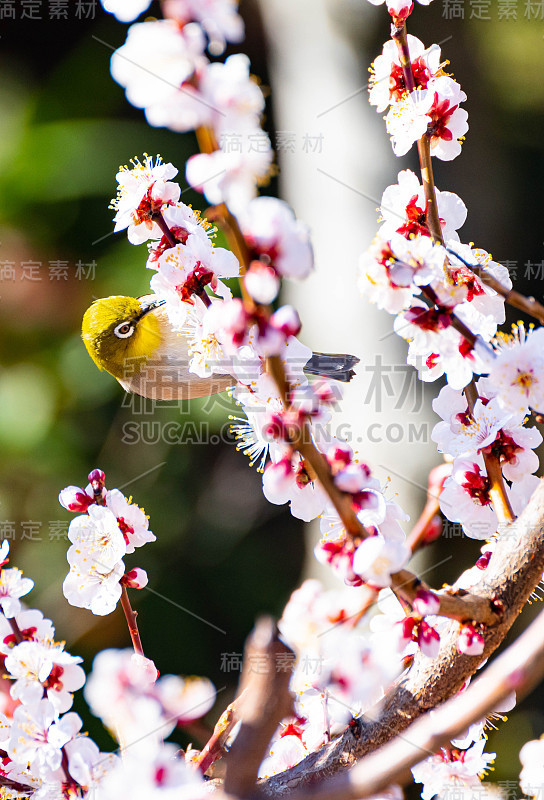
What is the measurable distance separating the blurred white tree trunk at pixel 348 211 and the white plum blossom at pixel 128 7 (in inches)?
50.6

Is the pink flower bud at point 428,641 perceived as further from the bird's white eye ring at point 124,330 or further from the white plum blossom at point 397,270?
the bird's white eye ring at point 124,330

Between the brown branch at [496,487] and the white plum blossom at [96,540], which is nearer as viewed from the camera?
the brown branch at [496,487]

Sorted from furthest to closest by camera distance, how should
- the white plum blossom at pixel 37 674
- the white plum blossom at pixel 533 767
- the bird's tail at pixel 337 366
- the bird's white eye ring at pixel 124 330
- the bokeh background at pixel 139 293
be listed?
the bokeh background at pixel 139 293
the bird's white eye ring at pixel 124 330
the bird's tail at pixel 337 366
the white plum blossom at pixel 533 767
the white plum blossom at pixel 37 674

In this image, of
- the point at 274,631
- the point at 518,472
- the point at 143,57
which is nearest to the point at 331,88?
the point at 518,472

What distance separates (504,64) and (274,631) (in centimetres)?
195

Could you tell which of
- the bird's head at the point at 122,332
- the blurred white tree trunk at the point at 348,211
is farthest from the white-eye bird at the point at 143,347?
the blurred white tree trunk at the point at 348,211

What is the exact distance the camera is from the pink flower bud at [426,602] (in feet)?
1.39

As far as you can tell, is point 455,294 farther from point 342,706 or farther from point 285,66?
point 285,66

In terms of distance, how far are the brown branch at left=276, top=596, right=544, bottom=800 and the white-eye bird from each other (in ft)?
3.20

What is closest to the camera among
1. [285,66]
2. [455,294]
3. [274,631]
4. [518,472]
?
[274,631]

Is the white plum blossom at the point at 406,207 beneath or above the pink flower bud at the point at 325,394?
above

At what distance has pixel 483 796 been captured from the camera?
640 mm

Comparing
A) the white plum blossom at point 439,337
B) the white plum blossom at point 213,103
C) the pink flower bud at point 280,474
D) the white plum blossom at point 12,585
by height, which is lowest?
the white plum blossom at point 12,585

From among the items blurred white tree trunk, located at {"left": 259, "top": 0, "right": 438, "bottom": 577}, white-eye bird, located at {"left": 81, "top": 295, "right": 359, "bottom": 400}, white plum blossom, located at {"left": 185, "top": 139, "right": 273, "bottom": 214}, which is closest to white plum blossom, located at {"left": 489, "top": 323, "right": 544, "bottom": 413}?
white plum blossom, located at {"left": 185, "top": 139, "right": 273, "bottom": 214}
